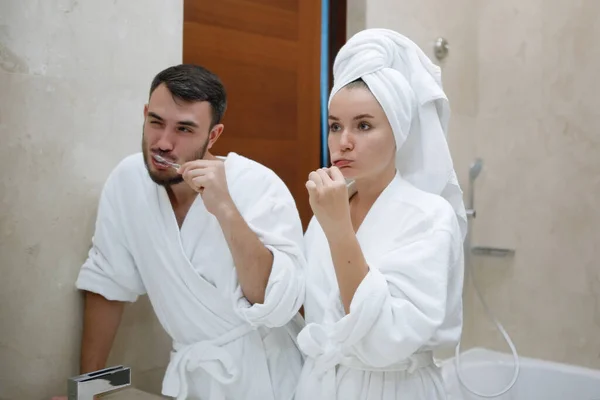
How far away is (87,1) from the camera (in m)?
1.11

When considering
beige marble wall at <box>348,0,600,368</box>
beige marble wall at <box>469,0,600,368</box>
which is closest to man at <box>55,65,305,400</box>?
beige marble wall at <box>348,0,600,368</box>

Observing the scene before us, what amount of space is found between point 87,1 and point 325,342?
73 centimetres

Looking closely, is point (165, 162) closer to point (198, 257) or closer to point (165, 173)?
point (165, 173)

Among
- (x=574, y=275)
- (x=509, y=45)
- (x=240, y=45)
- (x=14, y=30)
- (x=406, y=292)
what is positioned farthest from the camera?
(x=509, y=45)

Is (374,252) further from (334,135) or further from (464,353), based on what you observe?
(464,353)

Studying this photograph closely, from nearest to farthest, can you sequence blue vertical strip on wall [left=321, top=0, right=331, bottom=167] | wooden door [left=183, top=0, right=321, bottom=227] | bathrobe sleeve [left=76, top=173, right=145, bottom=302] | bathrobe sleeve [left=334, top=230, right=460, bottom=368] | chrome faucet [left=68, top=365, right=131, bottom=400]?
bathrobe sleeve [left=334, top=230, right=460, bottom=368] → chrome faucet [left=68, top=365, right=131, bottom=400] → bathrobe sleeve [left=76, top=173, right=145, bottom=302] → wooden door [left=183, top=0, right=321, bottom=227] → blue vertical strip on wall [left=321, top=0, right=331, bottom=167]

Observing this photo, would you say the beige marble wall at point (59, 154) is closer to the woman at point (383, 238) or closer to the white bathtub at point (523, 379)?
the woman at point (383, 238)

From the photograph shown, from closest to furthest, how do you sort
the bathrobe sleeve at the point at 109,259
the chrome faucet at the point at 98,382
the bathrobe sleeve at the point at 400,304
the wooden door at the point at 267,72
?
the bathrobe sleeve at the point at 400,304
the chrome faucet at the point at 98,382
the bathrobe sleeve at the point at 109,259
the wooden door at the point at 267,72

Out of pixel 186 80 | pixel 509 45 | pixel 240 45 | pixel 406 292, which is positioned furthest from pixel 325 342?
pixel 509 45

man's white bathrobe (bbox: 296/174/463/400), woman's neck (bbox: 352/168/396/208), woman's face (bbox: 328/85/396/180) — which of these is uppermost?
woman's face (bbox: 328/85/396/180)

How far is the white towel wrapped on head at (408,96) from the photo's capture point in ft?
3.34

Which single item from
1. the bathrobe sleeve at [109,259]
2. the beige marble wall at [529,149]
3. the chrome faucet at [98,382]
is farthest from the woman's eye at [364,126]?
the beige marble wall at [529,149]

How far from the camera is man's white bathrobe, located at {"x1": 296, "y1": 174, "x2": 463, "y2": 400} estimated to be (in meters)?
0.91

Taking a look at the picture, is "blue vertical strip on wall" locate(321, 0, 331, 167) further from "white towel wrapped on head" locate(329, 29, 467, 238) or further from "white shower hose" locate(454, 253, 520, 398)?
"white shower hose" locate(454, 253, 520, 398)
